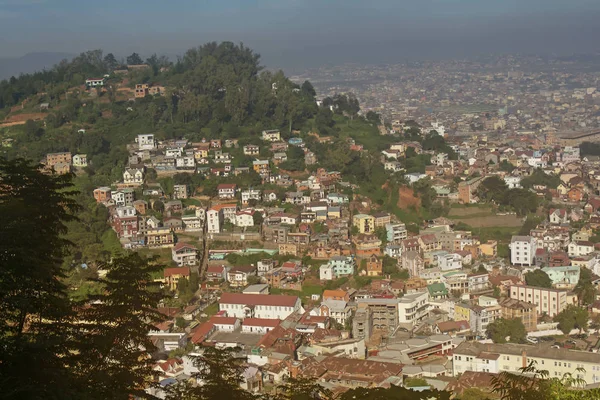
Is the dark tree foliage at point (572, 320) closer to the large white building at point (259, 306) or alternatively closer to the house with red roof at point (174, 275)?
the large white building at point (259, 306)

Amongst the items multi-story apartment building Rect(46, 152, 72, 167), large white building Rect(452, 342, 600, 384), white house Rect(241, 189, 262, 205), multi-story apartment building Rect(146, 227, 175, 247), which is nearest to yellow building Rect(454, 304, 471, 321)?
large white building Rect(452, 342, 600, 384)

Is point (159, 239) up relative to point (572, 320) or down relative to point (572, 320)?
up

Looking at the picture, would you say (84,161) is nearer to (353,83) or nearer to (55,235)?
(55,235)

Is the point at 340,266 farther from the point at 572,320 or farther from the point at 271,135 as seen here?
the point at 271,135

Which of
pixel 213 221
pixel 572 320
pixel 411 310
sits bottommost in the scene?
pixel 572 320

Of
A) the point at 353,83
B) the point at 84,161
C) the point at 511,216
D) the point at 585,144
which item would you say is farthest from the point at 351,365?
the point at 353,83

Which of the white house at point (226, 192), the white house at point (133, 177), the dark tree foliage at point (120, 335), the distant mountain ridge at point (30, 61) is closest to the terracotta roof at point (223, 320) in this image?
the white house at point (226, 192)

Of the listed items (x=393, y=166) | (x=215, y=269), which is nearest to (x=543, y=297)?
(x=215, y=269)
